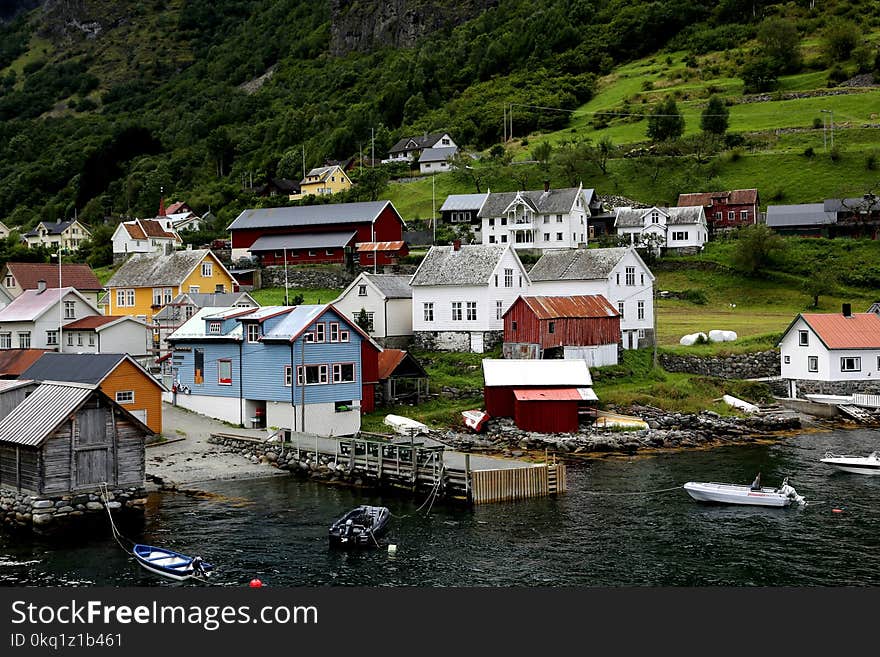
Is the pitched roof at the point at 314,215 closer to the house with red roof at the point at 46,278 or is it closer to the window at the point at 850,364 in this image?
the house with red roof at the point at 46,278

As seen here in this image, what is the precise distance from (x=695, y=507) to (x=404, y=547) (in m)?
12.5

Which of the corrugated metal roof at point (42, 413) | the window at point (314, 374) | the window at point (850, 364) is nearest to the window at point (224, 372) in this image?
the window at point (314, 374)

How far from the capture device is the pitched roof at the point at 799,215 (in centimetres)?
9562

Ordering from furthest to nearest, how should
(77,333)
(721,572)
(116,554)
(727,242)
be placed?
1. (727,242)
2. (77,333)
3. (116,554)
4. (721,572)

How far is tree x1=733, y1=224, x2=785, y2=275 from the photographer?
282ft

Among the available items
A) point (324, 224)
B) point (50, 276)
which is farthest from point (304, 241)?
point (50, 276)

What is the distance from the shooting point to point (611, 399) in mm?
57531

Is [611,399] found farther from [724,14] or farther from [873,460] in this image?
[724,14]

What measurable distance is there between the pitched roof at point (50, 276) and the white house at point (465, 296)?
93.2 feet

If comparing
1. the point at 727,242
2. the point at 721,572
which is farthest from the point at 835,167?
the point at 721,572

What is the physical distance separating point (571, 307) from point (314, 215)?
138 ft

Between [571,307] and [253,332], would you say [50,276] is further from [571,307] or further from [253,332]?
[571,307]

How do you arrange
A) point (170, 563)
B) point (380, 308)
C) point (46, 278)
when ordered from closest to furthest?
point (170, 563) → point (380, 308) → point (46, 278)

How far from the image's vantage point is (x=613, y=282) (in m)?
67.4
